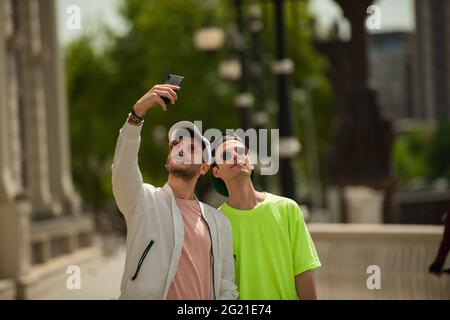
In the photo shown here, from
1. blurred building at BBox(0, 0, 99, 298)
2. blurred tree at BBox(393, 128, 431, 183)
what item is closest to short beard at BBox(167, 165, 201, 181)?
blurred building at BBox(0, 0, 99, 298)

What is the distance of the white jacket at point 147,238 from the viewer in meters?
4.46

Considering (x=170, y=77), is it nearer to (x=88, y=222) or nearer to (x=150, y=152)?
(x=88, y=222)

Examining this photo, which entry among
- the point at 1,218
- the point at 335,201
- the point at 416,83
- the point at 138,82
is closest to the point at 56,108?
the point at 1,218

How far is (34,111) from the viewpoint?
20.7 meters

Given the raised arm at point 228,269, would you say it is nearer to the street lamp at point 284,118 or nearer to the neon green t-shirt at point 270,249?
the neon green t-shirt at point 270,249

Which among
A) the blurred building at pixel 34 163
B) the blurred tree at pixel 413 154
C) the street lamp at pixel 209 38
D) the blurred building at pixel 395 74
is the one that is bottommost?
the blurred tree at pixel 413 154

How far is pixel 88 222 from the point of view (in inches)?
941

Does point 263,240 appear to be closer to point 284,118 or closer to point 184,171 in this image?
point 184,171

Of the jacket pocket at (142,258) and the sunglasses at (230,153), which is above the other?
the sunglasses at (230,153)

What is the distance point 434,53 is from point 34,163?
94807mm

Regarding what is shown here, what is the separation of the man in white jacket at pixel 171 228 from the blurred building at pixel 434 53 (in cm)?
9934

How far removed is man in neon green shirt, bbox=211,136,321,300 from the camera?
471cm

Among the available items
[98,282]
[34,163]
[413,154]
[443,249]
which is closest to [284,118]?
[98,282]

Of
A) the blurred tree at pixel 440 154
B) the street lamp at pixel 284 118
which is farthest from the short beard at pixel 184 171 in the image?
the blurred tree at pixel 440 154
